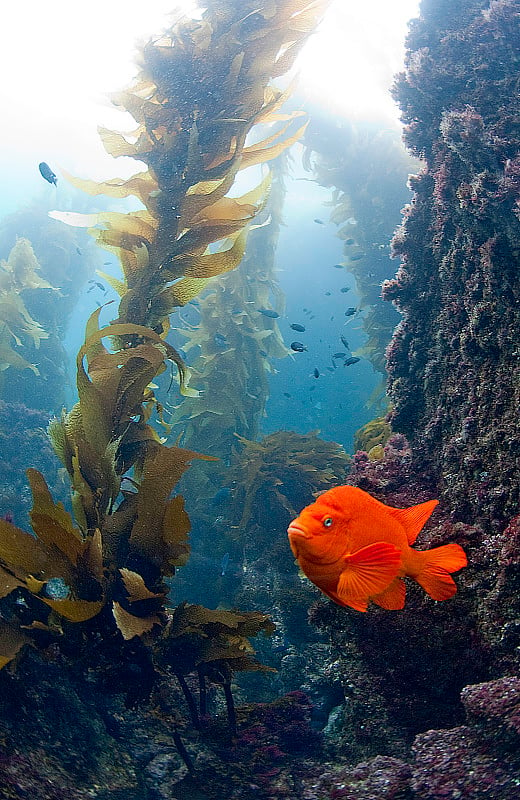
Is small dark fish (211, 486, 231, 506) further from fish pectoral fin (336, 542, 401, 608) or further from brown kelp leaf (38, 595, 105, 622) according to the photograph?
fish pectoral fin (336, 542, 401, 608)

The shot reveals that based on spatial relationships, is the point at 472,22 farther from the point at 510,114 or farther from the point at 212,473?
the point at 212,473

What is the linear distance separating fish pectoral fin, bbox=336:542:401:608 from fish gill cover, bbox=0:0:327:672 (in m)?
1.12

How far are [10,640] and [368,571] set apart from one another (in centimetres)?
171

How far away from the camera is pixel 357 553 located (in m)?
1.20

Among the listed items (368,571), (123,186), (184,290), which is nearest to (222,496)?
(184,290)

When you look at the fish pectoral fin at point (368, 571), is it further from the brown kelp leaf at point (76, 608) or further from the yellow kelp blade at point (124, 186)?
the yellow kelp blade at point (124, 186)

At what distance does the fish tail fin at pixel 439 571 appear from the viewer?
1.43m

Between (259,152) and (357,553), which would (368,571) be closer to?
(357,553)

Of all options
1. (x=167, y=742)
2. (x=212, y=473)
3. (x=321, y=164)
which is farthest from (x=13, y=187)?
(x=167, y=742)

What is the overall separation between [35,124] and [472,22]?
2353cm

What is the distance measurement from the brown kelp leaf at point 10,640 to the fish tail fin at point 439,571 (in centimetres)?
173

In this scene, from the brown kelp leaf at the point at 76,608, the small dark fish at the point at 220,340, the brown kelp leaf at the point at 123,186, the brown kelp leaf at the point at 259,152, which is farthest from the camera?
the small dark fish at the point at 220,340

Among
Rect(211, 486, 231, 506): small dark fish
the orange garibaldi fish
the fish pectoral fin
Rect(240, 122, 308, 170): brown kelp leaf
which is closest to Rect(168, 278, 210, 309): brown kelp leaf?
Rect(240, 122, 308, 170): brown kelp leaf

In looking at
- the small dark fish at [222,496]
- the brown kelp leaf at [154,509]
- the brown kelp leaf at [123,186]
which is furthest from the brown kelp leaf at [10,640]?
the small dark fish at [222,496]
